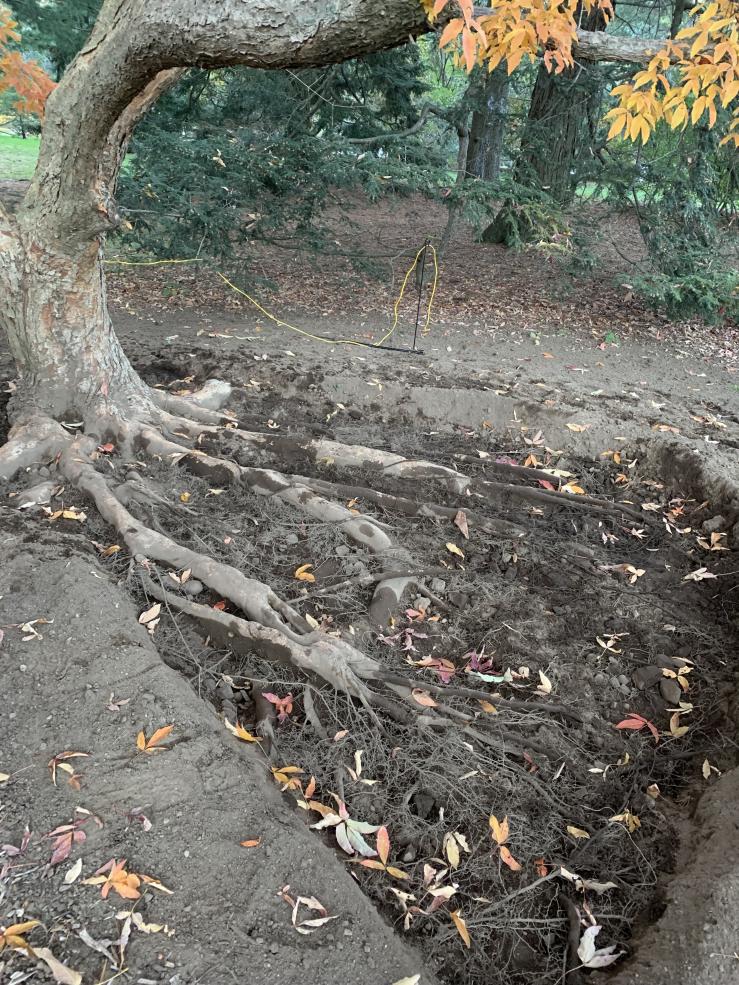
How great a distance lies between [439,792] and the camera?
267cm

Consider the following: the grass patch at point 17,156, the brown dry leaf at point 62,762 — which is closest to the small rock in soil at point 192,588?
the brown dry leaf at point 62,762

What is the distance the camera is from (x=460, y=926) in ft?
7.30

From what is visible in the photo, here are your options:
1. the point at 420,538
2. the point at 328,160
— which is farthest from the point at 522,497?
the point at 328,160

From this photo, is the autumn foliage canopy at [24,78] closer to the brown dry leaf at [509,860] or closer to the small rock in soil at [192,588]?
the small rock in soil at [192,588]

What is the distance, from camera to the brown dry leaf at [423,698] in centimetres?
298

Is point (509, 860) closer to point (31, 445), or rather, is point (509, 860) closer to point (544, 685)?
point (544, 685)

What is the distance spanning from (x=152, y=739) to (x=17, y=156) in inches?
904

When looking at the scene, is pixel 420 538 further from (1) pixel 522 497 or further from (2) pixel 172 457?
(2) pixel 172 457

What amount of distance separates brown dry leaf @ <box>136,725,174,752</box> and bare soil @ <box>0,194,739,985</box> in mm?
32

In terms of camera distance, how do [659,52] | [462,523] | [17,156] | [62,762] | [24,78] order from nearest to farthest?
[62,762]
[659,52]
[462,523]
[24,78]
[17,156]

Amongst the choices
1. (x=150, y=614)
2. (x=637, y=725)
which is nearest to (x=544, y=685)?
(x=637, y=725)

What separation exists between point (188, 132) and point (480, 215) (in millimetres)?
3877

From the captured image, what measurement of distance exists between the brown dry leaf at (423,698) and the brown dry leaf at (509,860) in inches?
25.6

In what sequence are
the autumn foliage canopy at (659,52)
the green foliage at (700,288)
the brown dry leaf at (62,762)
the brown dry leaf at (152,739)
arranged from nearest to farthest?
1. the brown dry leaf at (62,762)
2. the brown dry leaf at (152,739)
3. the autumn foliage canopy at (659,52)
4. the green foliage at (700,288)
